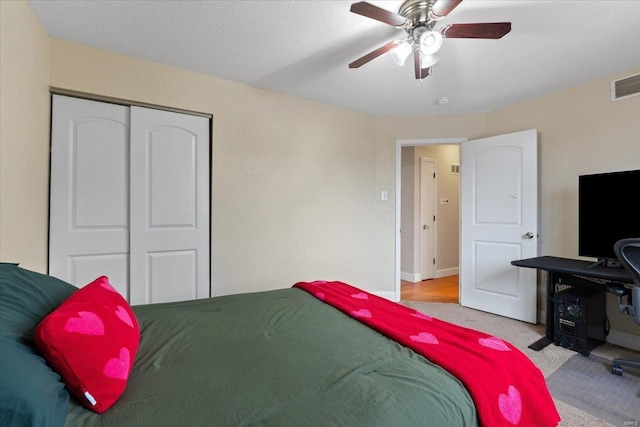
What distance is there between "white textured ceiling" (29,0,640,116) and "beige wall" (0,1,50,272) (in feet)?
0.82

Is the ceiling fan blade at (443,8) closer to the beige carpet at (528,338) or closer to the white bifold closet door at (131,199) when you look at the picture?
the white bifold closet door at (131,199)

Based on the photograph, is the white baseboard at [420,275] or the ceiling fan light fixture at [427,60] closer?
the ceiling fan light fixture at [427,60]

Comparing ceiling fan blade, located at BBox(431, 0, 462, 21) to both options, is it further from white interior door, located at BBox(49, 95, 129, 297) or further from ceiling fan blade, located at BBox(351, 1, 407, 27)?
white interior door, located at BBox(49, 95, 129, 297)

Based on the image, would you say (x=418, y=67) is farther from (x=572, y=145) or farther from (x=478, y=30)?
(x=572, y=145)

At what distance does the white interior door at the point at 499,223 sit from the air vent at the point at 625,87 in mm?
623

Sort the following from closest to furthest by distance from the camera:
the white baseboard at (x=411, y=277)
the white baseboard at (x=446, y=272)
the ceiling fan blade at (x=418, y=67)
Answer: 1. the ceiling fan blade at (x=418, y=67)
2. the white baseboard at (x=411, y=277)
3. the white baseboard at (x=446, y=272)

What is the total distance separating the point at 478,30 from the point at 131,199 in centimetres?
269

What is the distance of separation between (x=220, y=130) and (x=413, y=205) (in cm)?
343

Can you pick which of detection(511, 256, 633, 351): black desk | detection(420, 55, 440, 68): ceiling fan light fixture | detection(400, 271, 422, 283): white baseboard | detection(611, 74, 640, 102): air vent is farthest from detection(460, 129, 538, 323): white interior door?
detection(420, 55, 440, 68): ceiling fan light fixture

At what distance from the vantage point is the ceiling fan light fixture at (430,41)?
171 cm

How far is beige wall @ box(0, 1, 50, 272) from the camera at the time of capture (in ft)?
5.14

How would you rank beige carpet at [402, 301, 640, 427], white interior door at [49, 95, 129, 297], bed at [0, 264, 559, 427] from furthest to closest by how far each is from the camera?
white interior door at [49, 95, 129, 297] < beige carpet at [402, 301, 640, 427] < bed at [0, 264, 559, 427]

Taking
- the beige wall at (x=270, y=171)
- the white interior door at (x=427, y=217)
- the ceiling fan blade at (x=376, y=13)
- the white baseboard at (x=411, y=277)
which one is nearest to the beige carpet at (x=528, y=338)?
the beige wall at (x=270, y=171)

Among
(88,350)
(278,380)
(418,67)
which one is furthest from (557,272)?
(88,350)
